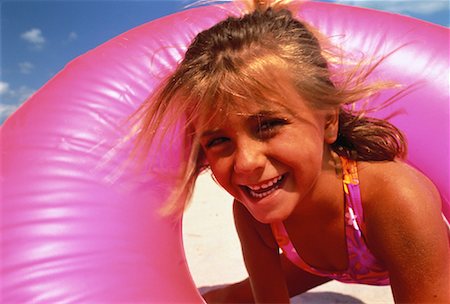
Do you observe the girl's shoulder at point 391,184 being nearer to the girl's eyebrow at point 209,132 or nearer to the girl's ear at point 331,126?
the girl's ear at point 331,126

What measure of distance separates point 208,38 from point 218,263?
131 centimetres

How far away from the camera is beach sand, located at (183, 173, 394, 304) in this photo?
6.54 ft

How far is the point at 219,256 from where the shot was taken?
227 centimetres

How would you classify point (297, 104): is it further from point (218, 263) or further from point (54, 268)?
point (218, 263)

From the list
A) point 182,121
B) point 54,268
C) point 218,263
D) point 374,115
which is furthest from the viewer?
point 218,263

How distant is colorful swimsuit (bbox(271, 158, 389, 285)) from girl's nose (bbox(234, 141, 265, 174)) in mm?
301

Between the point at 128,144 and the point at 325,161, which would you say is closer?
the point at 325,161

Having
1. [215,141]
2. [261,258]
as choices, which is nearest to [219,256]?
[261,258]

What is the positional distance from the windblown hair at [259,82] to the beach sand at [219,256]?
0.83 meters

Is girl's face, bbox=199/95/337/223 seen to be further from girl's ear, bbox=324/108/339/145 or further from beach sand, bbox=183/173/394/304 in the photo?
beach sand, bbox=183/173/394/304

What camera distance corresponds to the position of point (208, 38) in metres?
1.14

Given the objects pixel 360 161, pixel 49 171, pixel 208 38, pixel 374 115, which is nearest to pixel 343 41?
pixel 374 115

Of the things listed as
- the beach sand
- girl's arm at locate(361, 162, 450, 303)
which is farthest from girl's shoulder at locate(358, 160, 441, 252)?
the beach sand

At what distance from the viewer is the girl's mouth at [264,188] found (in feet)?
3.56
